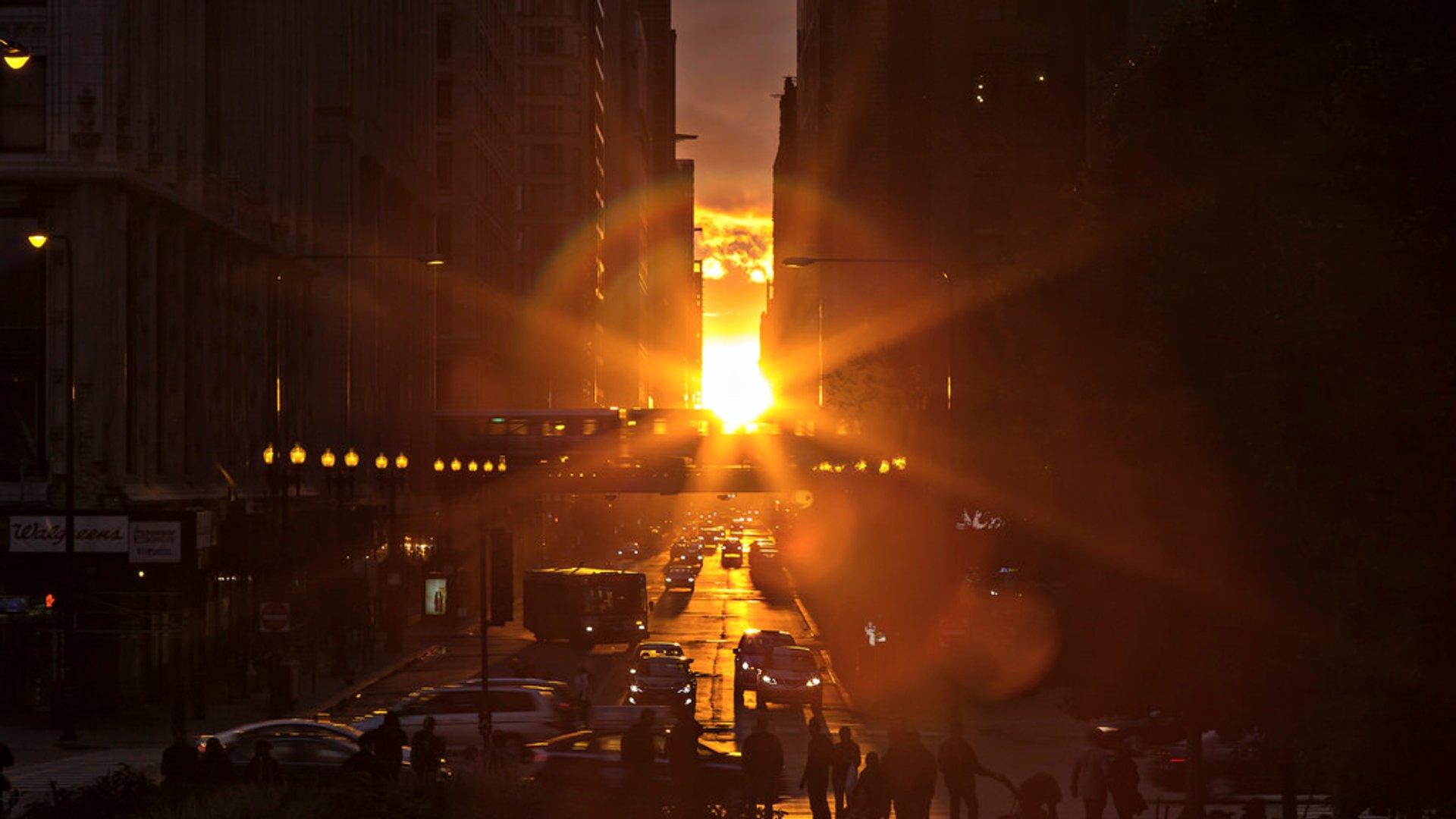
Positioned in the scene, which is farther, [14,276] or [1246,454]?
[14,276]

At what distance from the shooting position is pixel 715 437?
13712cm

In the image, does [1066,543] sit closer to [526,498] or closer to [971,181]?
[971,181]

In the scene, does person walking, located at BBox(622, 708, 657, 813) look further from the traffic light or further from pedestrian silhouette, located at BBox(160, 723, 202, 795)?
the traffic light

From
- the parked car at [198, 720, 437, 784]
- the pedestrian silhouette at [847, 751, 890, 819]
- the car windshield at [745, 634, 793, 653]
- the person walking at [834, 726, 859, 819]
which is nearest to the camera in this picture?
the pedestrian silhouette at [847, 751, 890, 819]

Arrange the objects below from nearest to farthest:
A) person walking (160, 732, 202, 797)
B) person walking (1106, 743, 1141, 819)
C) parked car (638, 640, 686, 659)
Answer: person walking (160, 732, 202, 797), person walking (1106, 743, 1141, 819), parked car (638, 640, 686, 659)

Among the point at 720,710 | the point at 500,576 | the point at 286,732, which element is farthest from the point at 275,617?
the point at 500,576

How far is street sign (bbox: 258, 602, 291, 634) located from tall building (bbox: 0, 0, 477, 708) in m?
0.18

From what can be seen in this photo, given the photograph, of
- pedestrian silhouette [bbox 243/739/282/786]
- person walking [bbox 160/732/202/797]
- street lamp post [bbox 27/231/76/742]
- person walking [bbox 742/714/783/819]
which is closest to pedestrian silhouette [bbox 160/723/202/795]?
person walking [bbox 160/732/202/797]

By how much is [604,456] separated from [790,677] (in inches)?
2583

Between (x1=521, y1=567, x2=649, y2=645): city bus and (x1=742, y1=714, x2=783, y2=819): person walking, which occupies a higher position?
(x1=742, y1=714, x2=783, y2=819): person walking

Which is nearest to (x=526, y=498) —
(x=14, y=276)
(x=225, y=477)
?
(x=225, y=477)

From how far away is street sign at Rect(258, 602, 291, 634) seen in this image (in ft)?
165

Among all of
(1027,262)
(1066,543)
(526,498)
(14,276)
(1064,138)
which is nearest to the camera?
(1066,543)

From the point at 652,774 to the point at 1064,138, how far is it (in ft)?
236
